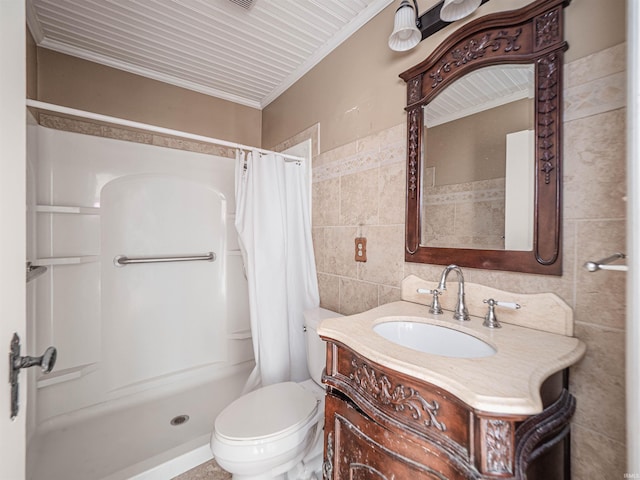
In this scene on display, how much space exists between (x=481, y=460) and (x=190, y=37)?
2352mm

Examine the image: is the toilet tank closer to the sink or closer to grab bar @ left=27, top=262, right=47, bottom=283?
the sink

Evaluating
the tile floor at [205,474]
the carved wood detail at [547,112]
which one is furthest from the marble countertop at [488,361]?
the tile floor at [205,474]

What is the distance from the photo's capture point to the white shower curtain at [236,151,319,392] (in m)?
1.74

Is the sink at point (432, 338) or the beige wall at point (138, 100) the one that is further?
the beige wall at point (138, 100)

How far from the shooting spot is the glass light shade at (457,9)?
1.06 m

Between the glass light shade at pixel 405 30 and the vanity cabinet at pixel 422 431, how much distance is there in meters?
1.29

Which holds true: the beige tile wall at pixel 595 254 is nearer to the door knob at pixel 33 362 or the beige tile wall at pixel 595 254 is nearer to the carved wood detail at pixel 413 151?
the carved wood detail at pixel 413 151

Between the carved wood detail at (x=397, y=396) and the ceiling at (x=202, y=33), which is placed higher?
the ceiling at (x=202, y=33)

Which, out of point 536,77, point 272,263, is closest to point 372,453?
point 272,263

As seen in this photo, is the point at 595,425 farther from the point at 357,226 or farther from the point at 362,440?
the point at 357,226

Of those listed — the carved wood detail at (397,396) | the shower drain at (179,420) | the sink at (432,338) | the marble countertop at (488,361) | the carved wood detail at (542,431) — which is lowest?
the shower drain at (179,420)

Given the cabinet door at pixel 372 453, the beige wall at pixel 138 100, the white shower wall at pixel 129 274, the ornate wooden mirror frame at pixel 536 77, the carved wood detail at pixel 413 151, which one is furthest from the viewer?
the beige wall at pixel 138 100

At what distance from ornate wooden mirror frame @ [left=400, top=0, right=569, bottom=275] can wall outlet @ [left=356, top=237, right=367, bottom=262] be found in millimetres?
408

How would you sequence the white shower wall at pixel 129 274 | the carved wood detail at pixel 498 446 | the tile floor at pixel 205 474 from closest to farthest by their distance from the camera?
1. the carved wood detail at pixel 498 446
2. the tile floor at pixel 205 474
3. the white shower wall at pixel 129 274
